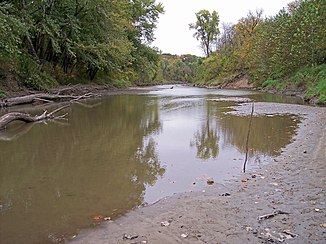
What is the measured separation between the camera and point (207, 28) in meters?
65.8

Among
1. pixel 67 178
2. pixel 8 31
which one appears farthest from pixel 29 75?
pixel 67 178

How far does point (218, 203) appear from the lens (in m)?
4.46

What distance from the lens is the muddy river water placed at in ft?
13.8

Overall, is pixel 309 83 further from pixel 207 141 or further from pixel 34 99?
pixel 34 99

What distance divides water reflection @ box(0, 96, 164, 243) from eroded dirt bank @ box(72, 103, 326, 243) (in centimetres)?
45

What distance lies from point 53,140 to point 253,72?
36411mm

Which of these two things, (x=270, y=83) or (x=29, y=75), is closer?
A: (x=29, y=75)

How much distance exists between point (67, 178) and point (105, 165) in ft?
3.16

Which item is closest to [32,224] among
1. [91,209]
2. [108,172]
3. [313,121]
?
[91,209]

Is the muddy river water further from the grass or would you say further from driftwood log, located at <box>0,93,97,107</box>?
the grass

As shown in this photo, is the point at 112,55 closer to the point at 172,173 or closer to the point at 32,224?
the point at 172,173

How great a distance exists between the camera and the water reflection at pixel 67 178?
4029 millimetres

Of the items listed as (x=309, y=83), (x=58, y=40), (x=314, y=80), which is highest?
(x=58, y=40)

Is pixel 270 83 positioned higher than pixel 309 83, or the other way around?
pixel 309 83
